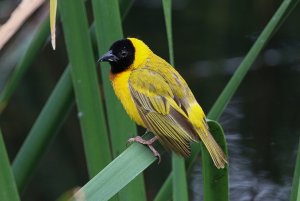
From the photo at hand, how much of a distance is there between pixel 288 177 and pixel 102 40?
2.63 meters

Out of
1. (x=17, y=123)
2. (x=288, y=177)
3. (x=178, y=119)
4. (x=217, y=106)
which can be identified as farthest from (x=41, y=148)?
(x=17, y=123)

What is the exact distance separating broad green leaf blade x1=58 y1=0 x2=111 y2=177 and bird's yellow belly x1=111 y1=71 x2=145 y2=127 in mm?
204

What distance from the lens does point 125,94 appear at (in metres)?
2.74

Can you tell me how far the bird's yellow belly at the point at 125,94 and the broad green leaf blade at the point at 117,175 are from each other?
2.22ft

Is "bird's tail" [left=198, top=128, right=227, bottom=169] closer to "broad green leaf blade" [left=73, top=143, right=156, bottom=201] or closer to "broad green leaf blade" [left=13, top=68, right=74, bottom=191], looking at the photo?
"broad green leaf blade" [left=73, top=143, right=156, bottom=201]

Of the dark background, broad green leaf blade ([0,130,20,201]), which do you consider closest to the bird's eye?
broad green leaf blade ([0,130,20,201])

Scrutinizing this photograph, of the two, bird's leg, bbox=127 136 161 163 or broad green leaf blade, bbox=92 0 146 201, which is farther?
broad green leaf blade, bbox=92 0 146 201

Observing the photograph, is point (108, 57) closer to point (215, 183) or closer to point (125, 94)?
point (125, 94)

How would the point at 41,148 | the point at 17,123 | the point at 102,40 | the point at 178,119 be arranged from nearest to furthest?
the point at 102,40 < the point at 178,119 < the point at 41,148 < the point at 17,123

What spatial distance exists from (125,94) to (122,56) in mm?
164

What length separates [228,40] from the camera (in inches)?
234

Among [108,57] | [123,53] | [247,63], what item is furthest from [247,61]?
[123,53]

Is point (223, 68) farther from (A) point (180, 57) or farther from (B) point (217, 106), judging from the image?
(B) point (217, 106)

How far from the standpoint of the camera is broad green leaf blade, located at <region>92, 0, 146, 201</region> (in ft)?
7.38
